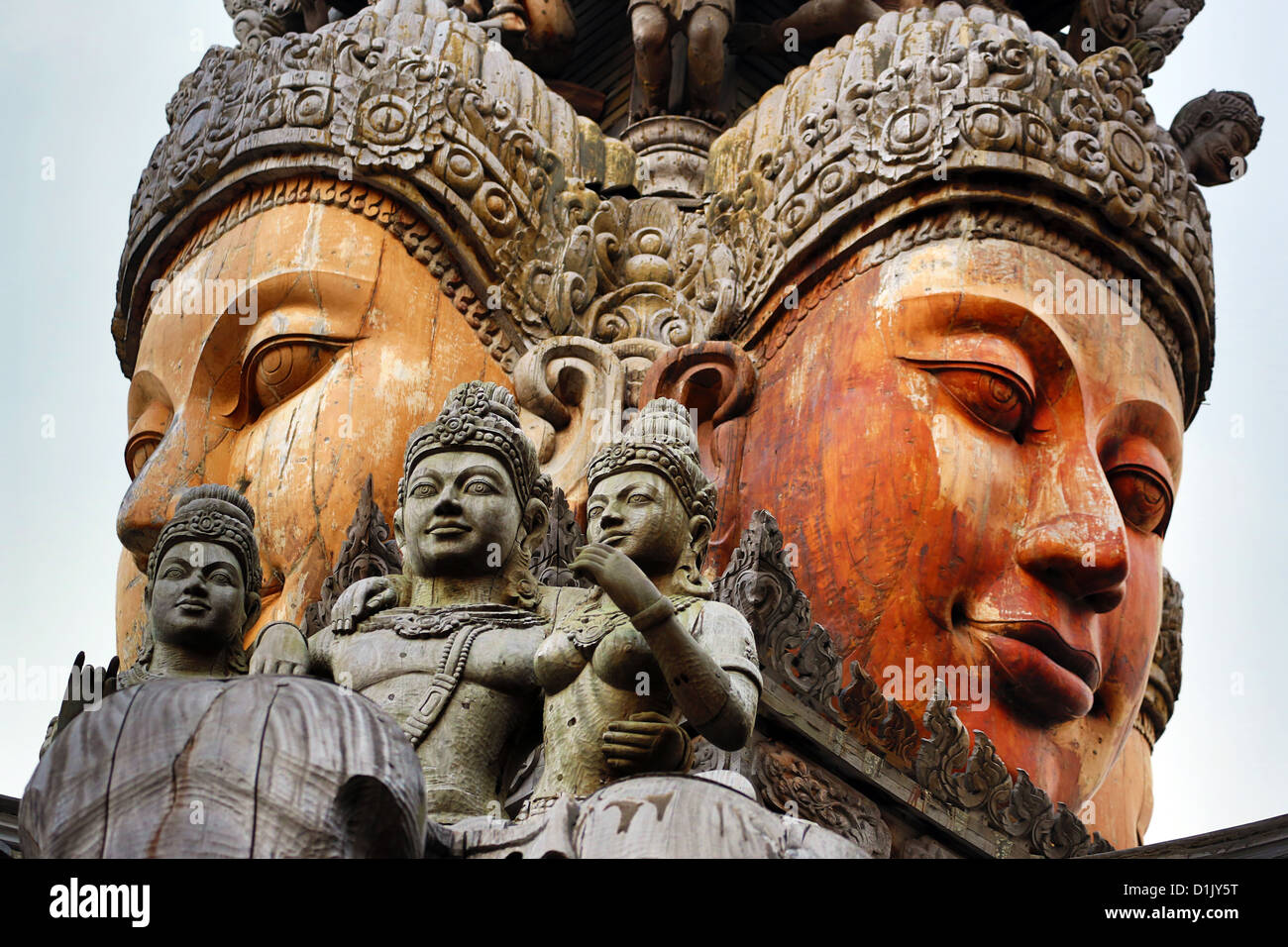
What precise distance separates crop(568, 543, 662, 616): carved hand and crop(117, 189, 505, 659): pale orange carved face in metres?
4.26

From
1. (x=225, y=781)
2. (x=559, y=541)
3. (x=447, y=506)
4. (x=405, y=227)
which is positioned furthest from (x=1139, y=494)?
(x=225, y=781)

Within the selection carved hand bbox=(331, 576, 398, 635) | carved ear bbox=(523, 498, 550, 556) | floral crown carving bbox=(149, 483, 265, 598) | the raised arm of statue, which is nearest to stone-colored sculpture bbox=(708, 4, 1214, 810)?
carved ear bbox=(523, 498, 550, 556)

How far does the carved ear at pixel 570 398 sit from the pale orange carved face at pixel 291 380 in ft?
2.16

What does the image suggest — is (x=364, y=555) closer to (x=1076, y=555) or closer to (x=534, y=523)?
(x=534, y=523)

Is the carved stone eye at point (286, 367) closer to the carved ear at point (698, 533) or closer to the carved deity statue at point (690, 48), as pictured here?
the carved deity statue at point (690, 48)

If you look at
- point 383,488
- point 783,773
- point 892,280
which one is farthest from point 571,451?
point 783,773

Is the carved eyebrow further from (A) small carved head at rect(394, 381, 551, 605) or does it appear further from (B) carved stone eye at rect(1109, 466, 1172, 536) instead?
(B) carved stone eye at rect(1109, 466, 1172, 536)

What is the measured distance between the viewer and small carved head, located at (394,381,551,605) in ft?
30.6

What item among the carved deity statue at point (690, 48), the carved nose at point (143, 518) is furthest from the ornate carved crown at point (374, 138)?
the carved nose at point (143, 518)

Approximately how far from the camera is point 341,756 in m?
6.93

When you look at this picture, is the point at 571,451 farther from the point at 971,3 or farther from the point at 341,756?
the point at 341,756

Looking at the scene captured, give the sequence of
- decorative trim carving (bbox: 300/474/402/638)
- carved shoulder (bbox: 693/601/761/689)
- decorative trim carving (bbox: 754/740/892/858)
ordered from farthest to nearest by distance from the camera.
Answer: decorative trim carving (bbox: 300/474/402/638) → decorative trim carving (bbox: 754/740/892/858) → carved shoulder (bbox: 693/601/761/689)

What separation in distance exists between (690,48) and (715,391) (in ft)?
10.7

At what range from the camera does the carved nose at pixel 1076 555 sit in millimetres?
11891
